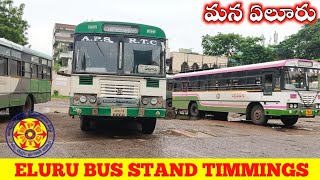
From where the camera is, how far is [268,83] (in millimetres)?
16094

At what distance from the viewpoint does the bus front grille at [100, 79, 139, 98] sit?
9695 mm

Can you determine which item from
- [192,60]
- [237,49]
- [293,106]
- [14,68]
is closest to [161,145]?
[14,68]

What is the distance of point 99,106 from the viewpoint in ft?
31.4

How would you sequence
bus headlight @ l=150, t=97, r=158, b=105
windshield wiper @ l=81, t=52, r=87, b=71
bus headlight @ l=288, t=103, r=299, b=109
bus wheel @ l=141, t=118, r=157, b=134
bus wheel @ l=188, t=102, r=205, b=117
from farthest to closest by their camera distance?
bus wheel @ l=188, t=102, r=205, b=117
bus headlight @ l=288, t=103, r=299, b=109
bus wheel @ l=141, t=118, r=157, b=134
bus headlight @ l=150, t=97, r=158, b=105
windshield wiper @ l=81, t=52, r=87, b=71

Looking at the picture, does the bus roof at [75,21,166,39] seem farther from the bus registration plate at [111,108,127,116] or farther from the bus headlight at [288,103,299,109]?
the bus headlight at [288,103,299,109]

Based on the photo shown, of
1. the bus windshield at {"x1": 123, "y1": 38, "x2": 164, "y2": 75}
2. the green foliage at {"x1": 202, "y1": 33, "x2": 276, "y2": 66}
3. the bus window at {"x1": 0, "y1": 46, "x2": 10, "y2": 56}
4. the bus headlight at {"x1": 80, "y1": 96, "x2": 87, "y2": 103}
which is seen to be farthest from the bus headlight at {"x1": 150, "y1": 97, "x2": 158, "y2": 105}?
the green foliage at {"x1": 202, "y1": 33, "x2": 276, "y2": 66}

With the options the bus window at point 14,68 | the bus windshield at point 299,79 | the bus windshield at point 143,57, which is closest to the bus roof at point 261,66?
the bus windshield at point 299,79

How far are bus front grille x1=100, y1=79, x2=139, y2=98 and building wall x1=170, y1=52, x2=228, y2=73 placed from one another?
1684 inches

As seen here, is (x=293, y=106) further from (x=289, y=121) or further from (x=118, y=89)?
(x=118, y=89)

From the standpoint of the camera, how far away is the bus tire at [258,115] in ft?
54.0

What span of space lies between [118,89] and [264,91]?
8.74 meters

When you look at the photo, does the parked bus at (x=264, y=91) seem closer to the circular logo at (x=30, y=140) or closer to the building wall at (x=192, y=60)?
the circular logo at (x=30, y=140)

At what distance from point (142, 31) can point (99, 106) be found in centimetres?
239

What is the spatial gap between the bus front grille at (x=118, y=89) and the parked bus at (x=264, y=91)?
7863 mm
